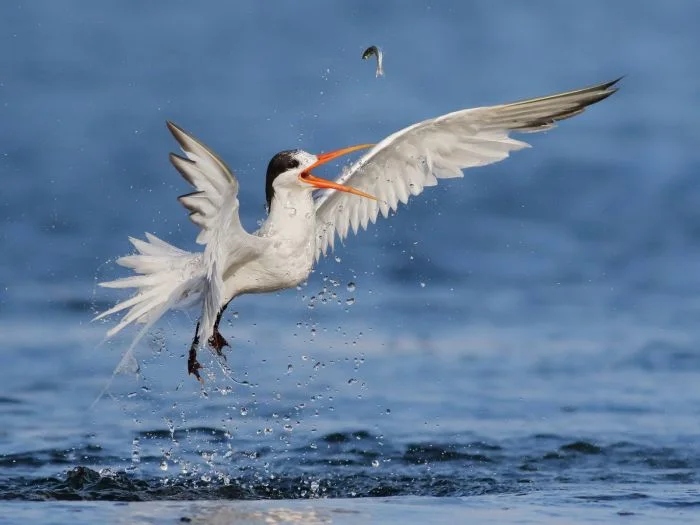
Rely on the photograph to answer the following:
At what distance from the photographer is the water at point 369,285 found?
28.7 ft

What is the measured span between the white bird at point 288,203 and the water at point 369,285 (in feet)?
2.09

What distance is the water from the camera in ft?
28.7

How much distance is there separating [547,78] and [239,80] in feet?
12.0

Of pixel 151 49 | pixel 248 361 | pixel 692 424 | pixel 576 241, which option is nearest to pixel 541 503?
pixel 692 424

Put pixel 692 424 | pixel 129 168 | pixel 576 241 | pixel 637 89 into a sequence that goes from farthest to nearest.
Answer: pixel 637 89, pixel 129 168, pixel 576 241, pixel 692 424

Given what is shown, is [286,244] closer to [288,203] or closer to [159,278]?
[288,203]

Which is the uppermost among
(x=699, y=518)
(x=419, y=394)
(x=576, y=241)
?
(x=576, y=241)

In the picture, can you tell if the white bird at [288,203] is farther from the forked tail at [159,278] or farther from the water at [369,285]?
the water at [369,285]

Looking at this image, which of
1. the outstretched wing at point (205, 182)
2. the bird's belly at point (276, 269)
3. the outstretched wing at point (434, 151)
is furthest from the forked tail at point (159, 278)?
the outstretched wing at point (434, 151)

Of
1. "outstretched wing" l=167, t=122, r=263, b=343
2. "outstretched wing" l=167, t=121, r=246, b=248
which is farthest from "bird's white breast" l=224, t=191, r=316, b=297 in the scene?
"outstretched wing" l=167, t=121, r=246, b=248

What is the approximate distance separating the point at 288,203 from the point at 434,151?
1044mm

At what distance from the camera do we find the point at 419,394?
10.6m

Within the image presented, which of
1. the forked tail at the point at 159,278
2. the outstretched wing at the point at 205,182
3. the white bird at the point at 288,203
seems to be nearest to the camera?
the outstretched wing at the point at 205,182

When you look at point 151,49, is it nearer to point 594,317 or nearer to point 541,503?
point 594,317
